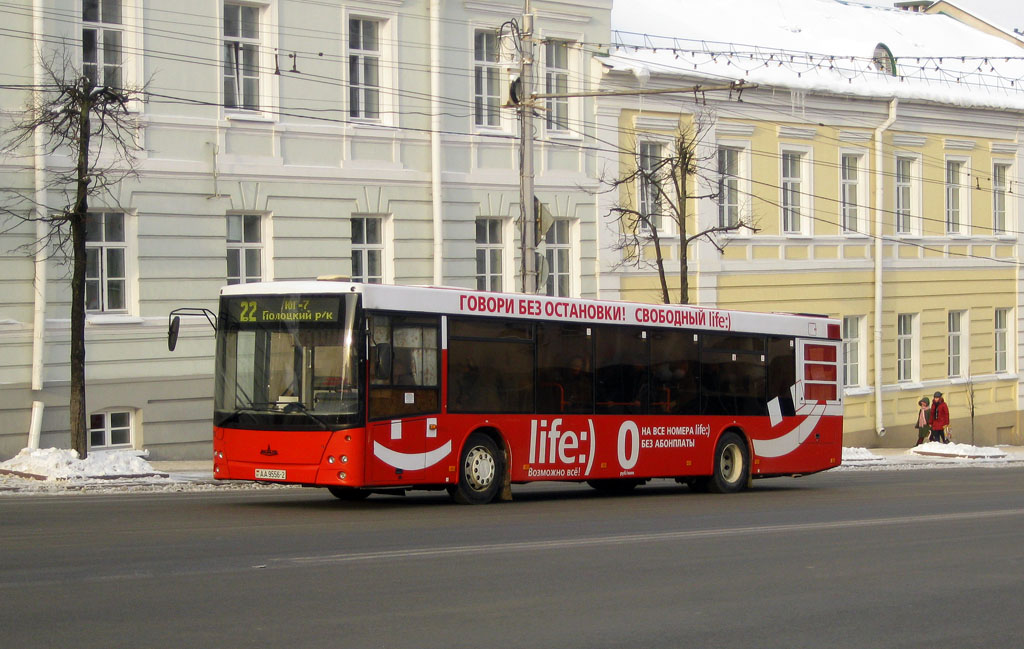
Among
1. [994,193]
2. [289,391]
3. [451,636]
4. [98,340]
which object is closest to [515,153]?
[98,340]

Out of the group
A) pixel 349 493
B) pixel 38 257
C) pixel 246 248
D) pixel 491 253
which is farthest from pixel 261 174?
pixel 349 493

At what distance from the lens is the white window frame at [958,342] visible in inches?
1732

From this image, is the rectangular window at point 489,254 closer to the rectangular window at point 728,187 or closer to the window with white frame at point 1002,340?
the rectangular window at point 728,187

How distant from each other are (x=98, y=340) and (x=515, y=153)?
411 inches

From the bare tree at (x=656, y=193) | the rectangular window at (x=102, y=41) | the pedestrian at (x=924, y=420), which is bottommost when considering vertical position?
the pedestrian at (x=924, y=420)

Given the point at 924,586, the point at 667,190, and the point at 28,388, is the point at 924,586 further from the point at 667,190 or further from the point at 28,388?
the point at 667,190

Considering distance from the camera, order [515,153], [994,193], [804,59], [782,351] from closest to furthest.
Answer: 1. [782,351]
2. [515,153]
3. [804,59]
4. [994,193]

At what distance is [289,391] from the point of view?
16.8 meters

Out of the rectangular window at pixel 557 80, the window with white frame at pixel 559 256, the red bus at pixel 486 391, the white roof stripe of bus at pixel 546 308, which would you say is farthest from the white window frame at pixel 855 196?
the red bus at pixel 486 391

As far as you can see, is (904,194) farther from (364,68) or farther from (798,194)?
(364,68)

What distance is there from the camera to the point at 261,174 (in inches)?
1104

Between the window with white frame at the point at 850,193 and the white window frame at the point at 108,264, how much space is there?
2089 cm

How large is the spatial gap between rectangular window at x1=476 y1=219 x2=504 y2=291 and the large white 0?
1223 centimetres

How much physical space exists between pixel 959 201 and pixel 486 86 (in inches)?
720
